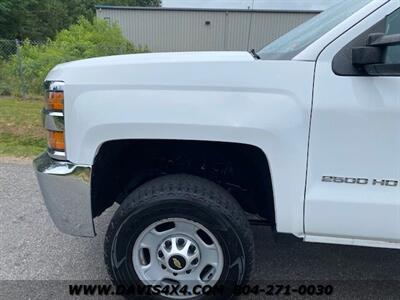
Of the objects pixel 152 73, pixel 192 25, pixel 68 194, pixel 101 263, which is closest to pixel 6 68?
pixel 101 263

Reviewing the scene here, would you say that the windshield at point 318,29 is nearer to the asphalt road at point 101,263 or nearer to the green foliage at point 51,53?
the asphalt road at point 101,263

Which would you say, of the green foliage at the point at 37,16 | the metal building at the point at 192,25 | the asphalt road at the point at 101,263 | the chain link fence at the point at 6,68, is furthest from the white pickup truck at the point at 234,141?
the green foliage at the point at 37,16

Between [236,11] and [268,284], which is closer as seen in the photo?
[268,284]

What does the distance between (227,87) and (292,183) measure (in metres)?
0.62

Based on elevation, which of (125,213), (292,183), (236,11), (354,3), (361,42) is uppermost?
(236,11)

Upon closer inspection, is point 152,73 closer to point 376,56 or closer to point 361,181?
point 376,56

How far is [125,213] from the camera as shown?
7.27ft

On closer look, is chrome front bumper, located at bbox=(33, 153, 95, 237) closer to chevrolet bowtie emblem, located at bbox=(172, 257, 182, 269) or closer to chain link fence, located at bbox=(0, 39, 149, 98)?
chevrolet bowtie emblem, located at bbox=(172, 257, 182, 269)

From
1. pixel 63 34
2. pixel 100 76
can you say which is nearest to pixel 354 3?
pixel 100 76

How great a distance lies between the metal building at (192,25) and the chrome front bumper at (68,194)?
1002 inches

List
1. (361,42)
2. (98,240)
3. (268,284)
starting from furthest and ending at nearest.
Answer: (98,240), (268,284), (361,42)

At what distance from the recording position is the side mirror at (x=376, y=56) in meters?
1.81

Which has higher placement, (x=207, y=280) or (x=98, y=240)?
(x=207, y=280)

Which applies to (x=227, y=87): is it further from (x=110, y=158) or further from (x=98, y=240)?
(x=98, y=240)
